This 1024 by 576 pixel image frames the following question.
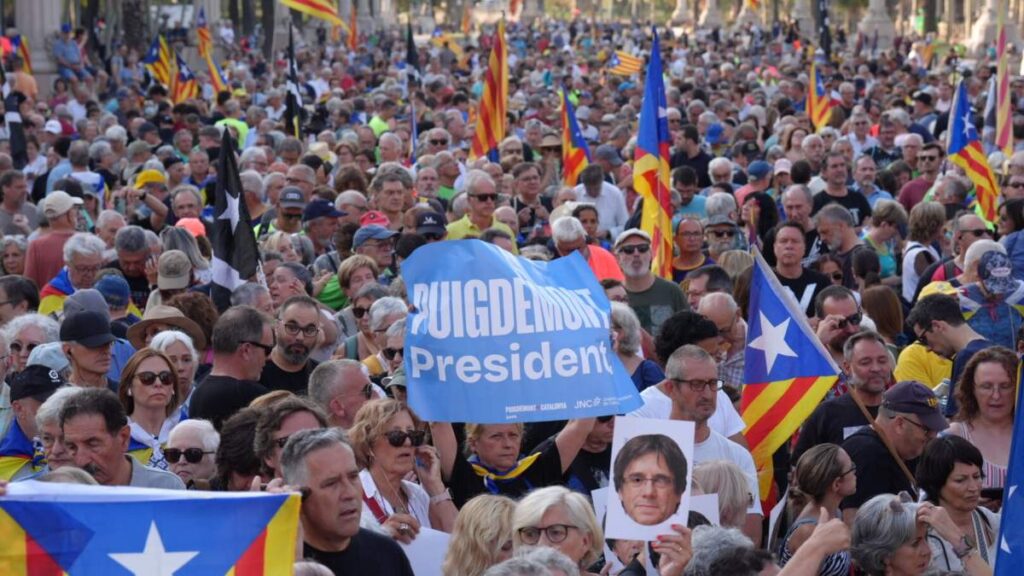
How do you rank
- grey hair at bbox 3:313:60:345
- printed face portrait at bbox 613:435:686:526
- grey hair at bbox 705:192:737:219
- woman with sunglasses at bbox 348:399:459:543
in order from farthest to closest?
1. grey hair at bbox 705:192:737:219
2. grey hair at bbox 3:313:60:345
3. woman with sunglasses at bbox 348:399:459:543
4. printed face portrait at bbox 613:435:686:526

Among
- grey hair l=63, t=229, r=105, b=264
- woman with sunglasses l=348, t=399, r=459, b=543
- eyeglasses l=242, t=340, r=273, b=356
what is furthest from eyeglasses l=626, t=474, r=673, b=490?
grey hair l=63, t=229, r=105, b=264

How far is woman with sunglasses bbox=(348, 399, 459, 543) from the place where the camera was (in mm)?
6398

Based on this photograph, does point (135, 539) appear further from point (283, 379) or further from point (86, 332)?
point (283, 379)

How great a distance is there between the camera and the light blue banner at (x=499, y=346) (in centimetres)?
663

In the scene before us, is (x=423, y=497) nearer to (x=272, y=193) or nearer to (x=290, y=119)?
(x=272, y=193)

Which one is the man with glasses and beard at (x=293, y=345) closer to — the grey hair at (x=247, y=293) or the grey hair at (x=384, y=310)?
the grey hair at (x=384, y=310)

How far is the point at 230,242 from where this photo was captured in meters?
10.2

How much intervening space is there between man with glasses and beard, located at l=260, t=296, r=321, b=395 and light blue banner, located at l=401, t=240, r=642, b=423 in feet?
4.40

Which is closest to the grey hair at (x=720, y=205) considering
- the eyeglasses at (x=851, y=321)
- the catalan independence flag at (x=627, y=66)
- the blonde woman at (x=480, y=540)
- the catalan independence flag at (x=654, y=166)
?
the catalan independence flag at (x=654, y=166)

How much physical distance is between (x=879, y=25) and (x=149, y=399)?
187 ft

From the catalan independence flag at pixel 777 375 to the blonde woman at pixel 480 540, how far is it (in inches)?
85.3

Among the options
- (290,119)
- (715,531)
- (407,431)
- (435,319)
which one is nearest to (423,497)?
(407,431)

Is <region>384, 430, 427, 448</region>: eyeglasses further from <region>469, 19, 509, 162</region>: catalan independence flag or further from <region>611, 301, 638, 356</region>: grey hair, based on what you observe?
<region>469, 19, 509, 162</region>: catalan independence flag

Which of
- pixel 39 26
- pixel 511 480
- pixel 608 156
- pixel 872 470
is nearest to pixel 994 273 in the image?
pixel 872 470
